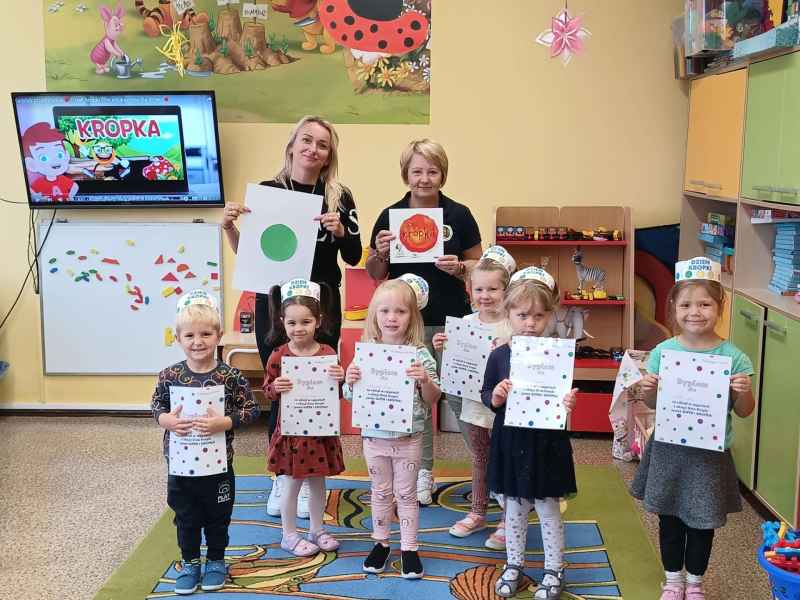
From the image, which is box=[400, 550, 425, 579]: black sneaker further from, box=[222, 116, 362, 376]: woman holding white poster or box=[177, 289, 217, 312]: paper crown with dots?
box=[177, 289, 217, 312]: paper crown with dots

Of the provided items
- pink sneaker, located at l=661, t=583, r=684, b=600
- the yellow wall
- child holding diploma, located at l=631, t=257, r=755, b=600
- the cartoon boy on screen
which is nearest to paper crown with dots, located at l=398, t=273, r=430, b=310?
child holding diploma, located at l=631, t=257, r=755, b=600

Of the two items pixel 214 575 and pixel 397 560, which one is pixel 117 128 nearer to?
pixel 214 575

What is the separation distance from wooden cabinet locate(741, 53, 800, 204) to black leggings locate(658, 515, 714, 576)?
1.28m

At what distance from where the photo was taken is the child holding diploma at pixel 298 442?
2943 mm

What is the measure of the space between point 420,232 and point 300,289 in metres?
0.53

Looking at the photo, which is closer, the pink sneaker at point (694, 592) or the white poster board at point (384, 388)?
the pink sneaker at point (694, 592)

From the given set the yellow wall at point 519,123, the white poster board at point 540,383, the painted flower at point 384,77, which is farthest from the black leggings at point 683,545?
the painted flower at point 384,77

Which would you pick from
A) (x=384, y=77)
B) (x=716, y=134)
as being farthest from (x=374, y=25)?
(x=716, y=134)

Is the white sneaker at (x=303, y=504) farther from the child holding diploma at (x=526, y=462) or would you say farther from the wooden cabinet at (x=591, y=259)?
the wooden cabinet at (x=591, y=259)

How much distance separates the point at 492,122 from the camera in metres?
4.79

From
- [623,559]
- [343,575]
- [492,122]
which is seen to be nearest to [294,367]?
[343,575]

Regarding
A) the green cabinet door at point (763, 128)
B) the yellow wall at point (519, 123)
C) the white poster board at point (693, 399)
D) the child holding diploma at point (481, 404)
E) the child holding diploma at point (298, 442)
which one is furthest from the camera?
the yellow wall at point (519, 123)

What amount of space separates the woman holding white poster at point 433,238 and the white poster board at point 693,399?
0.88 meters

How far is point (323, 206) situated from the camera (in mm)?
3219
